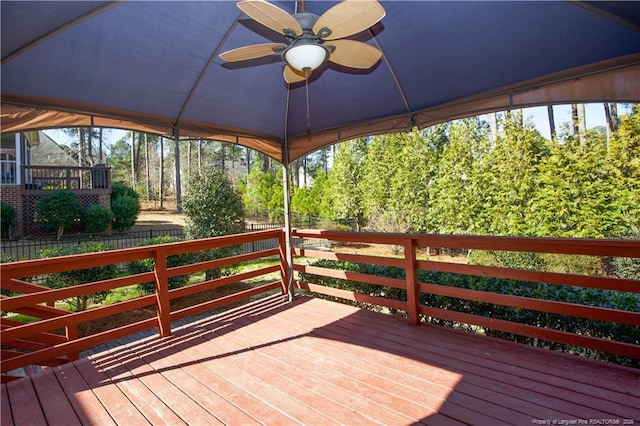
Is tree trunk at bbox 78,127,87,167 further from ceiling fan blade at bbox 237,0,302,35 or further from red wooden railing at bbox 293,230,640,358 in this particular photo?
ceiling fan blade at bbox 237,0,302,35

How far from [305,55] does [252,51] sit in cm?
39

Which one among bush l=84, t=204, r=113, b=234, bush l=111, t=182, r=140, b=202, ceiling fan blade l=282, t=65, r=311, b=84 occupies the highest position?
bush l=111, t=182, r=140, b=202

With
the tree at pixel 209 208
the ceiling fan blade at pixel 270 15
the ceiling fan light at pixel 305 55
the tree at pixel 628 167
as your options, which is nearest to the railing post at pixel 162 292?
the ceiling fan light at pixel 305 55

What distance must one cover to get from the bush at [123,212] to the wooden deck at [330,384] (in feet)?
43.0

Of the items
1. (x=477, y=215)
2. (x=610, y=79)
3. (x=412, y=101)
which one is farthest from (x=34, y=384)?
(x=477, y=215)

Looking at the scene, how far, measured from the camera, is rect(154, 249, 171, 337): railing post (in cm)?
306

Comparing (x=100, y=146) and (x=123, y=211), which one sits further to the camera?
(x=100, y=146)

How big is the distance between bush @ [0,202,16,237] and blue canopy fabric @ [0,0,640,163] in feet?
Result: 39.5

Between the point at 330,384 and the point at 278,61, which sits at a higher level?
the point at 278,61

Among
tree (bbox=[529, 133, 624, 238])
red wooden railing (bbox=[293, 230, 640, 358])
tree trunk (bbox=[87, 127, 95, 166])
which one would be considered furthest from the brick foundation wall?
tree (bbox=[529, 133, 624, 238])

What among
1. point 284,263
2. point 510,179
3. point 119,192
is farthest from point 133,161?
point 510,179

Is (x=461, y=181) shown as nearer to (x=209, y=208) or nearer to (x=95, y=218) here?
(x=209, y=208)

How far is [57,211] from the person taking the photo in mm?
11688

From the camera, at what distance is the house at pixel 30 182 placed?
11859mm
